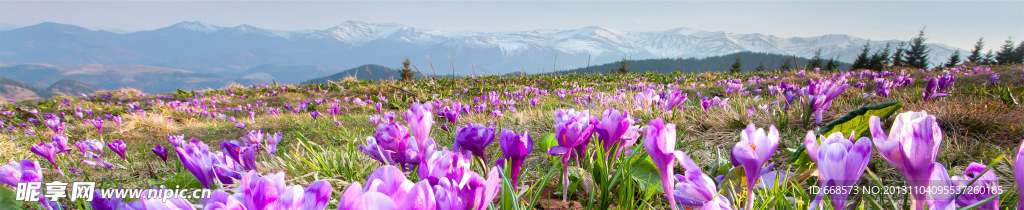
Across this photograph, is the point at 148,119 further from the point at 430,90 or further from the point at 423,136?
the point at 423,136

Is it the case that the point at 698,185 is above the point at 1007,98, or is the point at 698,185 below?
below

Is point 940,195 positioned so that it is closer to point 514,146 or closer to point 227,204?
point 514,146

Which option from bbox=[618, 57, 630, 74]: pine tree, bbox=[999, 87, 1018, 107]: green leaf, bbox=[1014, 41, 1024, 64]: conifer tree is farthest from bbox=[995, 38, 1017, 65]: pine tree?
bbox=[999, 87, 1018, 107]: green leaf

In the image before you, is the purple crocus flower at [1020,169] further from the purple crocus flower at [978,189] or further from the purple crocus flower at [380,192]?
the purple crocus flower at [380,192]

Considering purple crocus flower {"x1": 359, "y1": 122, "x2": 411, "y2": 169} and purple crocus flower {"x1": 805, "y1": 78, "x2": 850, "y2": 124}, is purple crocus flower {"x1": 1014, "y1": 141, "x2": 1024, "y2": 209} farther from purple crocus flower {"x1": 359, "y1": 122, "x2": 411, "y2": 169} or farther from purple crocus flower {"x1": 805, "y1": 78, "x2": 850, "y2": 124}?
purple crocus flower {"x1": 805, "y1": 78, "x2": 850, "y2": 124}

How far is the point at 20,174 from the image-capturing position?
1546mm

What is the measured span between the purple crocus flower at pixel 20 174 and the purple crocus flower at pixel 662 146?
2307 mm

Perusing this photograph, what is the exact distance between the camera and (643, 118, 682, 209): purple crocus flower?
39.1 inches

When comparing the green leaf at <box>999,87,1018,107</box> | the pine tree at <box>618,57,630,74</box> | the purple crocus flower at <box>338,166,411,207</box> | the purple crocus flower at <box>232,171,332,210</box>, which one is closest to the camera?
the purple crocus flower at <box>338,166,411,207</box>

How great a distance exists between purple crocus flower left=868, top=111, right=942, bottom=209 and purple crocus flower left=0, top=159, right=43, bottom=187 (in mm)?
2750

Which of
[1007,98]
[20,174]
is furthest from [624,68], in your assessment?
[20,174]

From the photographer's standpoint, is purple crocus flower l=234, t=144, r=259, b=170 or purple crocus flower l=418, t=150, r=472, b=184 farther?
purple crocus flower l=234, t=144, r=259, b=170

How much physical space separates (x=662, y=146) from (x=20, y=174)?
2.41 meters

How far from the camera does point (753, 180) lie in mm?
990
